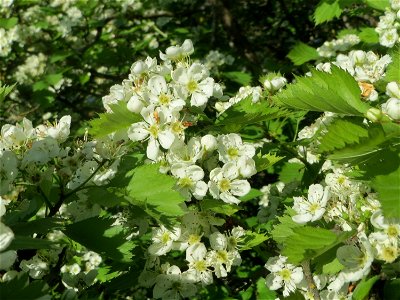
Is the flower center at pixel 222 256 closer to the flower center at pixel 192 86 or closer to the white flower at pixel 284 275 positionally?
the white flower at pixel 284 275

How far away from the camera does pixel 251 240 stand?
2.02m

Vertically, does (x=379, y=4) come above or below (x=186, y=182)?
below

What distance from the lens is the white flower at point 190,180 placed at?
75.1 inches

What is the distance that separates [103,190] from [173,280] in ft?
1.46

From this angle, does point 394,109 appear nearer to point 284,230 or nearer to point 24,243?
point 284,230

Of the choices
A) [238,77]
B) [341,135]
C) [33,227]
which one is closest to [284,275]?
[341,135]

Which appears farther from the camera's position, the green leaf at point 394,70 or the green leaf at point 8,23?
the green leaf at point 8,23

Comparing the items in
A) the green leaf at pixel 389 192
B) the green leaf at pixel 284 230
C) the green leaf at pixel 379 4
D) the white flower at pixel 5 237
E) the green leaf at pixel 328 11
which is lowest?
the green leaf at pixel 328 11

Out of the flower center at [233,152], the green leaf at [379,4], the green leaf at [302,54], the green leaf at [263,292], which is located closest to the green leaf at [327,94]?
the flower center at [233,152]

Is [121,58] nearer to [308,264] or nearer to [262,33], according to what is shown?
[262,33]

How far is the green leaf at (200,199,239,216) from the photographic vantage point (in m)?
1.93

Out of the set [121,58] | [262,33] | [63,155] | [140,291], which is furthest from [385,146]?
[262,33]

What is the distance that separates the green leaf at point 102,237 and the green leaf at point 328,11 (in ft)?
8.79

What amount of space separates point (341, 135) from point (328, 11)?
8.91ft
